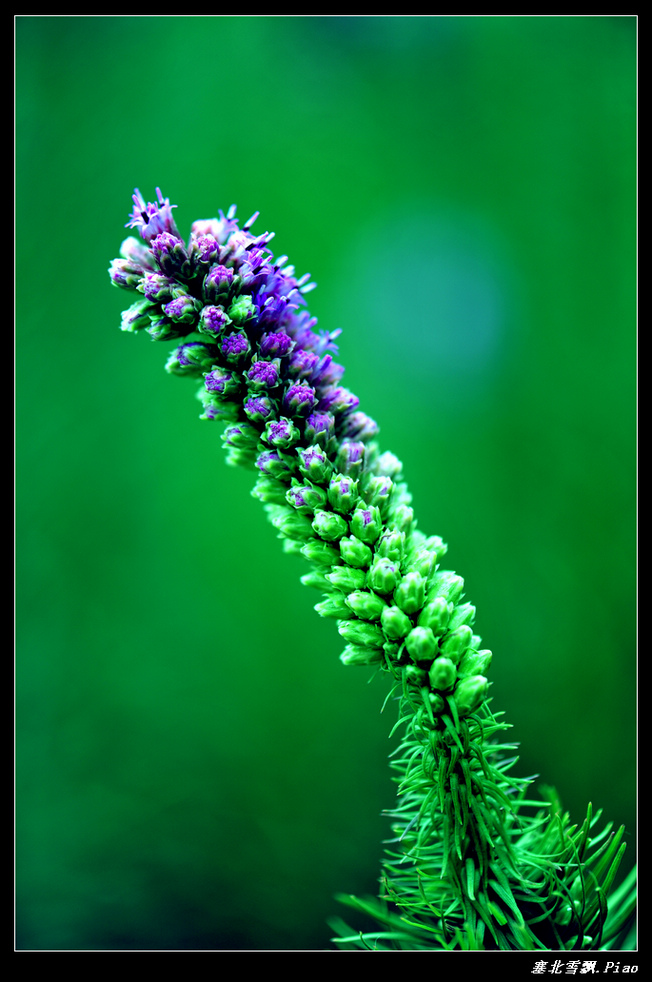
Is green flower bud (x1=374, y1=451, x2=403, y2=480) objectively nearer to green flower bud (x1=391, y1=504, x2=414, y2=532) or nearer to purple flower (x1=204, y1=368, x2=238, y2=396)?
green flower bud (x1=391, y1=504, x2=414, y2=532)

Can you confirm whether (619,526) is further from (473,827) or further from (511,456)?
(473,827)

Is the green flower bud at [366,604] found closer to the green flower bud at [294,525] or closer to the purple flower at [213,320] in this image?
the green flower bud at [294,525]

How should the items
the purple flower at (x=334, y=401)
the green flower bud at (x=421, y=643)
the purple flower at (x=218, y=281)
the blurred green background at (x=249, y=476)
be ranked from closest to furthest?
the green flower bud at (x=421, y=643), the purple flower at (x=218, y=281), the purple flower at (x=334, y=401), the blurred green background at (x=249, y=476)

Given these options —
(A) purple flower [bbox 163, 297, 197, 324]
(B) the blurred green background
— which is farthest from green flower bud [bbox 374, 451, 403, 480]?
(B) the blurred green background

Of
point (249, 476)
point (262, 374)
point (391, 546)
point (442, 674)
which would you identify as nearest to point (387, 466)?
point (391, 546)

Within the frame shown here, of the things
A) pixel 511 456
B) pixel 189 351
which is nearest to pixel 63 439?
pixel 511 456

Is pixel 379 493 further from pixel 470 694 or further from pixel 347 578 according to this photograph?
pixel 470 694

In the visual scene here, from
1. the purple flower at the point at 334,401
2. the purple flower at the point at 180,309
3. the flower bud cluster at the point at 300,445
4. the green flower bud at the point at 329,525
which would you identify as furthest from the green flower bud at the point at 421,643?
the purple flower at the point at 180,309
